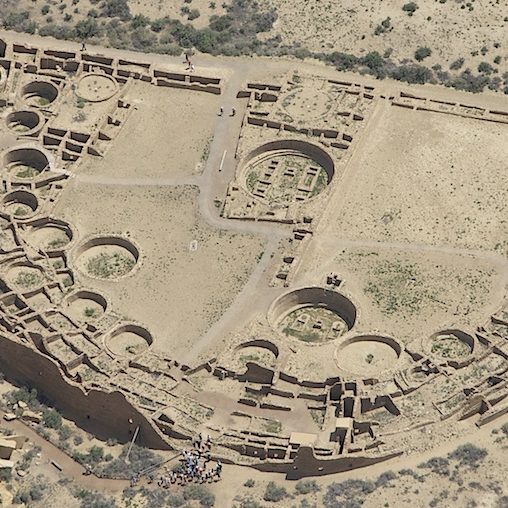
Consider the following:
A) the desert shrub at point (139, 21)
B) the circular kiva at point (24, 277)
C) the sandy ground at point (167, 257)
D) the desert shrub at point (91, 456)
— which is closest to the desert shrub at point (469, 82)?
the sandy ground at point (167, 257)

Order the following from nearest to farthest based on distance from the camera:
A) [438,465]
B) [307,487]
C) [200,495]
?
1. [438,465]
2. [307,487]
3. [200,495]

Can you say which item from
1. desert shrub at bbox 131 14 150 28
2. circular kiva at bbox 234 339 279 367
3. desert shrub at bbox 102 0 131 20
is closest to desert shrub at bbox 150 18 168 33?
desert shrub at bbox 131 14 150 28

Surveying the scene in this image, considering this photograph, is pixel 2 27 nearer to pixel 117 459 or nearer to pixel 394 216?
pixel 394 216

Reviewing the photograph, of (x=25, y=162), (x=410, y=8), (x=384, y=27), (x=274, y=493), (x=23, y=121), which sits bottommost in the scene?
(x=274, y=493)

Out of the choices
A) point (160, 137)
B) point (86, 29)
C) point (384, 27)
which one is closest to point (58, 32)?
point (86, 29)

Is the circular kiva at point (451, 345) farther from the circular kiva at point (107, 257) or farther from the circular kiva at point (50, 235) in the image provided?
the circular kiva at point (50, 235)

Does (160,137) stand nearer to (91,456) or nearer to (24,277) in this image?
(24,277)
